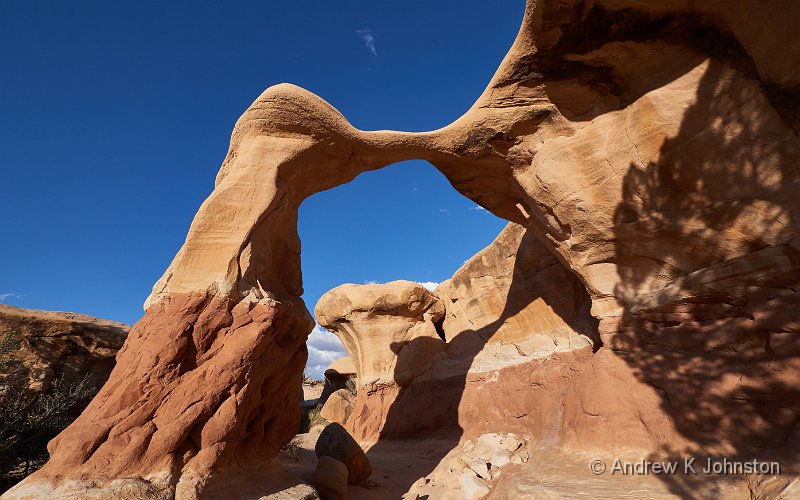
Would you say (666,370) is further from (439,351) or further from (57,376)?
(57,376)

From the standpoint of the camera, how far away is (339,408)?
14953 millimetres

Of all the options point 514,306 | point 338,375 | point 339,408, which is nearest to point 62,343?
point 339,408

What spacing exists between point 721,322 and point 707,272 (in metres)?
0.60

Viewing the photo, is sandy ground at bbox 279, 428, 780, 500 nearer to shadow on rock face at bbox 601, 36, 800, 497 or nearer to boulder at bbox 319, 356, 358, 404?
shadow on rock face at bbox 601, 36, 800, 497

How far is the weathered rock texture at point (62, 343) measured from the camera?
8.66 metres

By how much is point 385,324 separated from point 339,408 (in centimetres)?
422

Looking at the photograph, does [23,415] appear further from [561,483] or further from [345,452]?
[561,483]

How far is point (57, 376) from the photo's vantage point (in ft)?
29.3

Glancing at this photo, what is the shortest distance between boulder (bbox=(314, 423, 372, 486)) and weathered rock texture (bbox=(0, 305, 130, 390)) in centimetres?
549

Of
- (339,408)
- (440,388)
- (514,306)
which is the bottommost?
(339,408)

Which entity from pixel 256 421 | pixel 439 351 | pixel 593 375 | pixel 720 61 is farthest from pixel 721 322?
pixel 439 351

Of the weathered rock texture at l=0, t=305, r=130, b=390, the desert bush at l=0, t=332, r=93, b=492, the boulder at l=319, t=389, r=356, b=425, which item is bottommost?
the boulder at l=319, t=389, r=356, b=425

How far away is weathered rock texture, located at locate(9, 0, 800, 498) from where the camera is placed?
167 inches

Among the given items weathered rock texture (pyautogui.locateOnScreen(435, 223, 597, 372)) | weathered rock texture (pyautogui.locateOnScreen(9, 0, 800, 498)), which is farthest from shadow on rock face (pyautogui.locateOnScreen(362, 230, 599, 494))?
weathered rock texture (pyautogui.locateOnScreen(9, 0, 800, 498))
